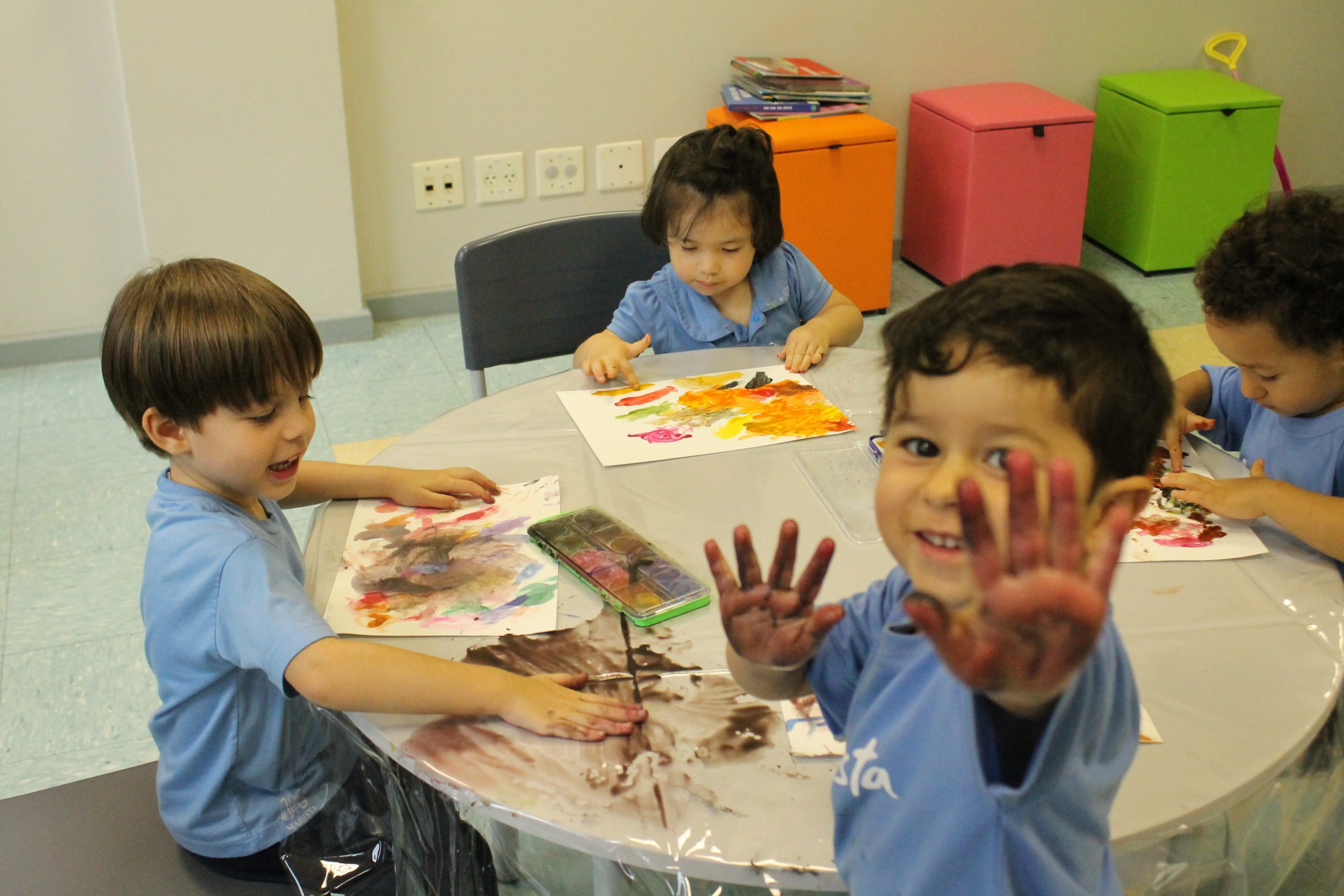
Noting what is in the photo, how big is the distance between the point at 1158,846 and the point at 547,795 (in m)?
0.45

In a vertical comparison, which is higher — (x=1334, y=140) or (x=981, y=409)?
(x=981, y=409)

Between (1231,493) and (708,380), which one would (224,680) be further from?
(1231,493)

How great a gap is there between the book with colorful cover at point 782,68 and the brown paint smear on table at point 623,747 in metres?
2.41

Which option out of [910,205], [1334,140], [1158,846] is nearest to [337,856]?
[1158,846]

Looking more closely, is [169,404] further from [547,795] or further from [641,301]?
[641,301]

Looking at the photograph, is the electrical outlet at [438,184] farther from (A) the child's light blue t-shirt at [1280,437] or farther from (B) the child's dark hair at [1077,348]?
(B) the child's dark hair at [1077,348]

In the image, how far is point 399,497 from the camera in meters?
1.23

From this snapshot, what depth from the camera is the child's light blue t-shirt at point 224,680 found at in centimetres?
99

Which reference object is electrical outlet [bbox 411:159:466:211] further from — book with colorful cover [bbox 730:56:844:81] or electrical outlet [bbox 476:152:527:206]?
book with colorful cover [bbox 730:56:844:81]

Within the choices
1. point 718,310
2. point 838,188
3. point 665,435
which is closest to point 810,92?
point 838,188

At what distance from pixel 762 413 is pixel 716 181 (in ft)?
1.35

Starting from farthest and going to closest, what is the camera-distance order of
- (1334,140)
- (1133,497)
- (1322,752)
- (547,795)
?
(1334,140) < (1322,752) < (547,795) < (1133,497)

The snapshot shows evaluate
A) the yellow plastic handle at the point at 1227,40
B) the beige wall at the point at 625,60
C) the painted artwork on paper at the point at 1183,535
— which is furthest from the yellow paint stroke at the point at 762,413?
the yellow plastic handle at the point at 1227,40

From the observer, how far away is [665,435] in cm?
136
